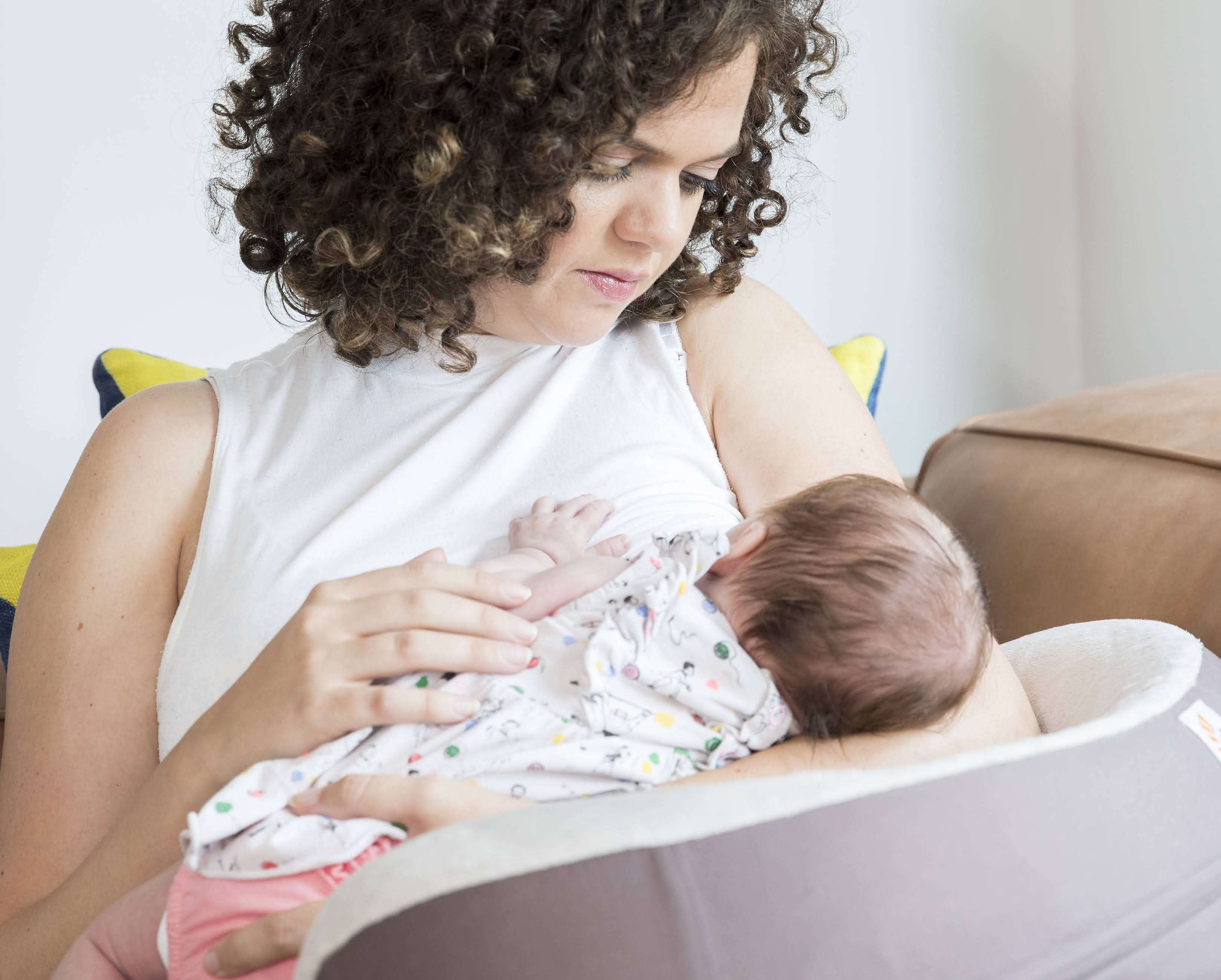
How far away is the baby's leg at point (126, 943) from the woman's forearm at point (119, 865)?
0.08 m

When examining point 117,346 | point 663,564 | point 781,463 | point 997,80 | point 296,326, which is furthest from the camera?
point 997,80

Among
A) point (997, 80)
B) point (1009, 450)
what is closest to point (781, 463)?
point (1009, 450)

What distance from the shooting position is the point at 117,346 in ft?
6.53

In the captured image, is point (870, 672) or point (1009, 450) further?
point (1009, 450)

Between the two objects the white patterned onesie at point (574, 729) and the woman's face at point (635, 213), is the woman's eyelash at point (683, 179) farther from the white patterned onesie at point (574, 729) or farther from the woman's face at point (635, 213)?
the white patterned onesie at point (574, 729)

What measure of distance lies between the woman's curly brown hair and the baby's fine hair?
0.38 metres

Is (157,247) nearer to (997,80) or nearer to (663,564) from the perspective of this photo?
(663,564)

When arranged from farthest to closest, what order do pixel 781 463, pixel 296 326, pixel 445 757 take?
pixel 296 326 < pixel 781 463 < pixel 445 757

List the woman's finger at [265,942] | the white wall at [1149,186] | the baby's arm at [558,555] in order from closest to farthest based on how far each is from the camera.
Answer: the woman's finger at [265,942]
the baby's arm at [558,555]
the white wall at [1149,186]

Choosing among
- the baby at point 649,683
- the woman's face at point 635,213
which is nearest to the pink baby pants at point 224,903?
the baby at point 649,683

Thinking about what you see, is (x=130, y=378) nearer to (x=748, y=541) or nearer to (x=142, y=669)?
(x=142, y=669)

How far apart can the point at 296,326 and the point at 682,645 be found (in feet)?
5.50

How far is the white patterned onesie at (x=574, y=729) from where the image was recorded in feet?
2.59

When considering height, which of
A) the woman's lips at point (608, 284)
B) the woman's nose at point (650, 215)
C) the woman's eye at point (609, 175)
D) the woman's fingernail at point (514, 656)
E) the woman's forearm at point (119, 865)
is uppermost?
the woman's eye at point (609, 175)
